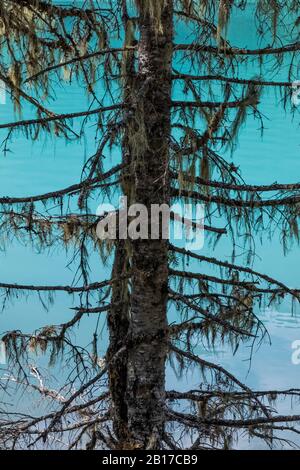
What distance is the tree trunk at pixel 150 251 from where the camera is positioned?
3.94 m

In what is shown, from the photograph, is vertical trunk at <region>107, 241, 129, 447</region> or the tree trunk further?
vertical trunk at <region>107, 241, 129, 447</region>

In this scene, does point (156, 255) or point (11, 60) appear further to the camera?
point (11, 60)

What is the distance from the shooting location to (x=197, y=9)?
14.9 ft

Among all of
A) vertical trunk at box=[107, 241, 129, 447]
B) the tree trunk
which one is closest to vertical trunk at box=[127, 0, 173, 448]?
the tree trunk

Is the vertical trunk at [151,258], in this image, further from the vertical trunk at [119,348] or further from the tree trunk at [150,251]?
the vertical trunk at [119,348]

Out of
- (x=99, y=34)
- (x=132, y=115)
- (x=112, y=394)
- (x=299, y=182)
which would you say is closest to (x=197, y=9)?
(x=99, y=34)

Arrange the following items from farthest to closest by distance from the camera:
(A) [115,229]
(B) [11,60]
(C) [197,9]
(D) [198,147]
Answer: (B) [11,60], (C) [197,9], (A) [115,229], (D) [198,147]

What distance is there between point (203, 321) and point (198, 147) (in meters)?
1.68

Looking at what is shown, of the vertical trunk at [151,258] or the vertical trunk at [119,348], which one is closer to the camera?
the vertical trunk at [151,258]

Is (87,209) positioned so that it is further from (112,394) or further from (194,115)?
(112,394)

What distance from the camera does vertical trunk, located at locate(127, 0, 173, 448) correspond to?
3.96 m

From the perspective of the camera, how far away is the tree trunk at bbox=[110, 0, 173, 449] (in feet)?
12.9

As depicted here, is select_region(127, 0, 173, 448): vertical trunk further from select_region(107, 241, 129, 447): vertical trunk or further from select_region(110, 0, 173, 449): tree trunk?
select_region(107, 241, 129, 447): vertical trunk

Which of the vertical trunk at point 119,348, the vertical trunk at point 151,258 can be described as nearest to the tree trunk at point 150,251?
the vertical trunk at point 151,258
